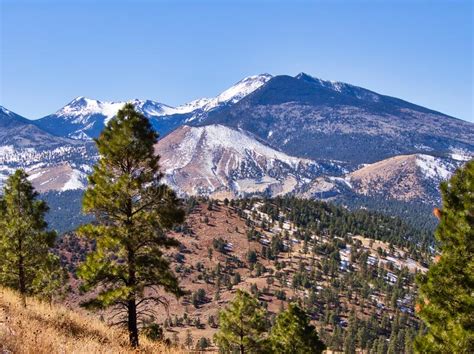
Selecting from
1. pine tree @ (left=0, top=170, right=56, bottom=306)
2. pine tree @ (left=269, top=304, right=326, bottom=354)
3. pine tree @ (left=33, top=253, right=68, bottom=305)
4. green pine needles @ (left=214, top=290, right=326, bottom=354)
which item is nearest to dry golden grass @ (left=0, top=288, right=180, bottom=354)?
pine tree @ (left=0, top=170, right=56, bottom=306)

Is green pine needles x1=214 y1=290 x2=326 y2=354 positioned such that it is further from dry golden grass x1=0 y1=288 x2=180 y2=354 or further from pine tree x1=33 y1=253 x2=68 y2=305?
dry golden grass x1=0 y1=288 x2=180 y2=354

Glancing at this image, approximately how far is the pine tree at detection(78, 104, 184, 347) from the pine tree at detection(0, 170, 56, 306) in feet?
37.2

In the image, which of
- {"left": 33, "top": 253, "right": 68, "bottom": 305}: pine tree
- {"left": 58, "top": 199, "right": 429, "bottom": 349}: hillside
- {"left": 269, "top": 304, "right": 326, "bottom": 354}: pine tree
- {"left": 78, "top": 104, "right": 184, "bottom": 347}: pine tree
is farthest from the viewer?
{"left": 58, "top": 199, "right": 429, "bottom": 349}: hillside

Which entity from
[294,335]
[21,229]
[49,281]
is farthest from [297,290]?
[21,229]

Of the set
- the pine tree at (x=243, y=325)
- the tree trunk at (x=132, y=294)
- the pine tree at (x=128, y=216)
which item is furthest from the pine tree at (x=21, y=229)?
the pine tree at (x=243, y=325)

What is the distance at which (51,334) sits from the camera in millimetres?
11852

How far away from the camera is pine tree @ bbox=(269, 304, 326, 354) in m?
39.3

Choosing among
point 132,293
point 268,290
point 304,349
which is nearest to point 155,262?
point 132,293

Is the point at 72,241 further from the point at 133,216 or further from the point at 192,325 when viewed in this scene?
the point at 133,216

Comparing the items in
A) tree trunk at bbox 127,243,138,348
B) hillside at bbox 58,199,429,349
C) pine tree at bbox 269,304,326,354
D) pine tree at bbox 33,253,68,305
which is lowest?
hillside at bbox 58,199,429,349

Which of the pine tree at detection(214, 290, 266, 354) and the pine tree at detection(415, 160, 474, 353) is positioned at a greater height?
the pine tree at detection(415, 160, 474, 353)

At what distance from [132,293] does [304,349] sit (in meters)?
24.6

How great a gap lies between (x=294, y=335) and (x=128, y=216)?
2496 cm

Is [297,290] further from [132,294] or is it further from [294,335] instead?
[132,294]
